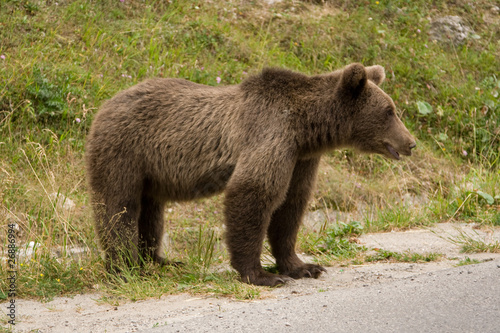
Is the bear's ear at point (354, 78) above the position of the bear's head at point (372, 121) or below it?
above

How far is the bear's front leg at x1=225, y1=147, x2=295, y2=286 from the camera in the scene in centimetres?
534

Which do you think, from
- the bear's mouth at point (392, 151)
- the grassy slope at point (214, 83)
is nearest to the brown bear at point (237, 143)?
the bear's mouth at point (392, 151)

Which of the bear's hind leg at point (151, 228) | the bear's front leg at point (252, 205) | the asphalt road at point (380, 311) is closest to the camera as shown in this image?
the asphalt road at point (380, 311)

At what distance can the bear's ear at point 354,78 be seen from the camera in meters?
5.55

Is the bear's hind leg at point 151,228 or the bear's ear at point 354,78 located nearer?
the bear's ear at point 354,78

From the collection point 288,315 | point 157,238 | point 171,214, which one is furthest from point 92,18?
point 288,315

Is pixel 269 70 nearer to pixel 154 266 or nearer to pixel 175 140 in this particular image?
pixel 175 140

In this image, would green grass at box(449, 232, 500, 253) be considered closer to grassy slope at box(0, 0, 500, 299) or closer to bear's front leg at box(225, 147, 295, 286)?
grassy slope at box(0, 0, 500, 299)

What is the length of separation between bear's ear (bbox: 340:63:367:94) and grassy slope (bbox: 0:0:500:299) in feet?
5.85

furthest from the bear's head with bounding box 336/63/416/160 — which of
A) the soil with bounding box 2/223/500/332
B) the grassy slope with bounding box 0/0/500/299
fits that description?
the grassy slope with bounding box 0/0/500/299

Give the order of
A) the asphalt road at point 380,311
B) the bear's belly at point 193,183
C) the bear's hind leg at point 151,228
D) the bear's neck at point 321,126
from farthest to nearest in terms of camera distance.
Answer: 1. the bear's hind leg at point 151,228
2. the bear's belly at point 193,183
3. the bear's neck at point 321,126
4. the asphalt road at point 380,311

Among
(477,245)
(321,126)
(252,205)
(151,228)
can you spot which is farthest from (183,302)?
(477,245)

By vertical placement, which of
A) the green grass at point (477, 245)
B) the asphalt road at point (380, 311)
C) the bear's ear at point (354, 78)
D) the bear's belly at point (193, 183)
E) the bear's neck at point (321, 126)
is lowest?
the green grass at point (477, 245)

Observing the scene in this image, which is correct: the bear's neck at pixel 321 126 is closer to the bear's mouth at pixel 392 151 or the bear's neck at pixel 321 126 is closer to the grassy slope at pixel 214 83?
the bear's mouth at pixel 392 151
